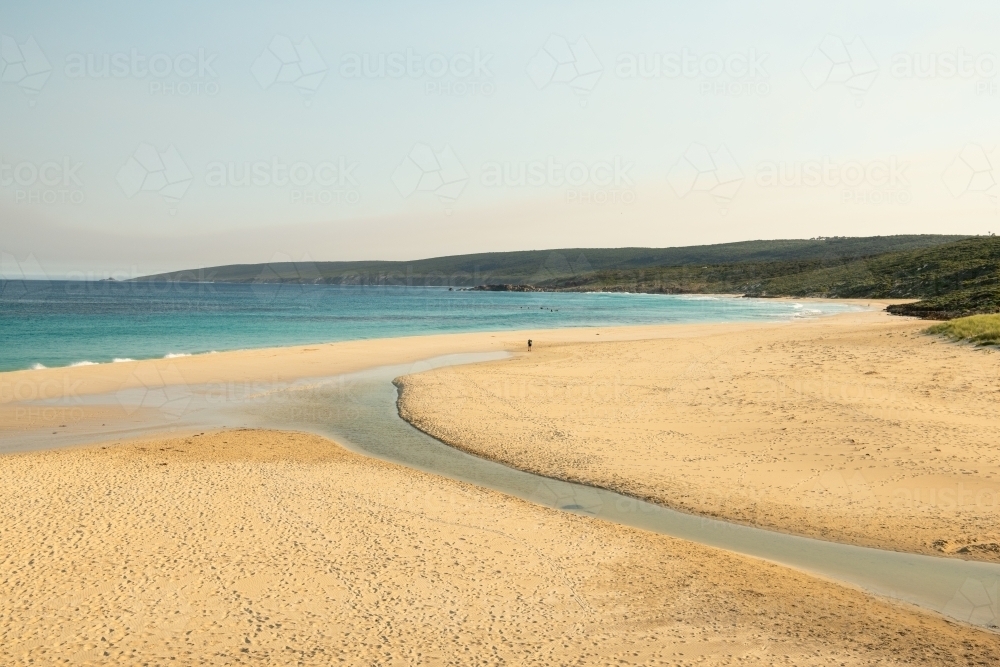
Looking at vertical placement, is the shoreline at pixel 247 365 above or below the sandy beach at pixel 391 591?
above

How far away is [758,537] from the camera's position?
359 inches

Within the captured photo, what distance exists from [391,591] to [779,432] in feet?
30.2

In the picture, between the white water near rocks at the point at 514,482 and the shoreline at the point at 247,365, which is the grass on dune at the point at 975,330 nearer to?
the white water near rocks at the point at 514,482

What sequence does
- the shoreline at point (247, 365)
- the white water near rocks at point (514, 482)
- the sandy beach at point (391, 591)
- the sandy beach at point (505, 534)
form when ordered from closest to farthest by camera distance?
the sandy beach at point (391, 591) → the sandy beach at point (505, 534) → the white water near rocks at point (514, 482) → the shoreline at point (247, 365)

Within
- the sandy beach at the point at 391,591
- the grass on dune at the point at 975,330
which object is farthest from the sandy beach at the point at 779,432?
the sandy beach at the point at 391,591

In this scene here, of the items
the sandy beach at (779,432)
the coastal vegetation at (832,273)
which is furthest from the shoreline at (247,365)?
the coastal vegetation at (832,273)

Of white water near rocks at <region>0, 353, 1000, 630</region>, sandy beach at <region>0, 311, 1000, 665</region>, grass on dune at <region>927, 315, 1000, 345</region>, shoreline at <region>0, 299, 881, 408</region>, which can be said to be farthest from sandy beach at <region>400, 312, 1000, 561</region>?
shoreline at <region>0, 299, 881, 408</region>

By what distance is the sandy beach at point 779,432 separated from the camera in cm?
966

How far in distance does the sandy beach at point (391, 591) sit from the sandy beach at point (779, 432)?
2195mm

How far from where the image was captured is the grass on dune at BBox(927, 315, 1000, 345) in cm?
2061

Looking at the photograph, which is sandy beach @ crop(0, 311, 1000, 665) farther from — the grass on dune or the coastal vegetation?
the coastal vegetation

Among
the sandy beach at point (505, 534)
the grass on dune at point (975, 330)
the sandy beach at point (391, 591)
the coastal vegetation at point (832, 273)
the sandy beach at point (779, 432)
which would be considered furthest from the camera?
the coastal vegetation at point (832, 273)

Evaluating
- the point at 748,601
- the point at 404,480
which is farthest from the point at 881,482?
the point at 404,480

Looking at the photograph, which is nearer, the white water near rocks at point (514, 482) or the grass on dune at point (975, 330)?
the white water near rocks at point (514, 482)
